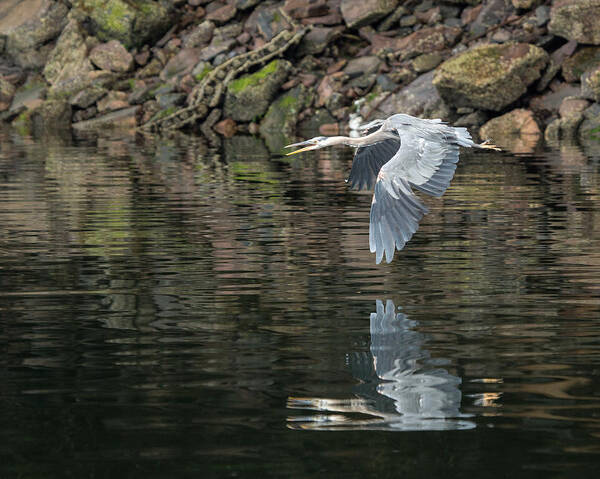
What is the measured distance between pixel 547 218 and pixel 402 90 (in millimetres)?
24465

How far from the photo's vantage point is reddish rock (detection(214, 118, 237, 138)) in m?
41.4

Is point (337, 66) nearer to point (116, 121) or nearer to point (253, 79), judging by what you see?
point (253, 79)

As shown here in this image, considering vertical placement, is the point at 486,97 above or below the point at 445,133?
above

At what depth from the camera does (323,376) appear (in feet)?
22.3

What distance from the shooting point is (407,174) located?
34.9ft

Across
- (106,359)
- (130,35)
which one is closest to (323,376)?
(106,359)

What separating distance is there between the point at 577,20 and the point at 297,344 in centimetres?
2968

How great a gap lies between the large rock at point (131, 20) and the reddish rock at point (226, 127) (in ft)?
28.4

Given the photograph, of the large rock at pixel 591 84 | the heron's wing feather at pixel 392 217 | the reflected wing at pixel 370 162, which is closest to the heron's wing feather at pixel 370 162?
the reflected wing at pixel 370 162

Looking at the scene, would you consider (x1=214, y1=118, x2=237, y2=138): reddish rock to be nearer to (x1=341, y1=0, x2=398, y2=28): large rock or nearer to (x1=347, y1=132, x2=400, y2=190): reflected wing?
(x1=341, y1=0, x2=398, y2=28): large rock

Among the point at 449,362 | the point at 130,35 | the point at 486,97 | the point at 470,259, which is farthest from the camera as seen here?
the point at 130,35

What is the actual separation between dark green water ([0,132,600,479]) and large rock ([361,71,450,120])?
20.5 m

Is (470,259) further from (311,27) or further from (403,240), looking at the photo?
(311,27)

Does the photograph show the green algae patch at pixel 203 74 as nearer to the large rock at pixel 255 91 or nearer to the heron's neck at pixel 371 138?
the large rock at pixel 255 91
